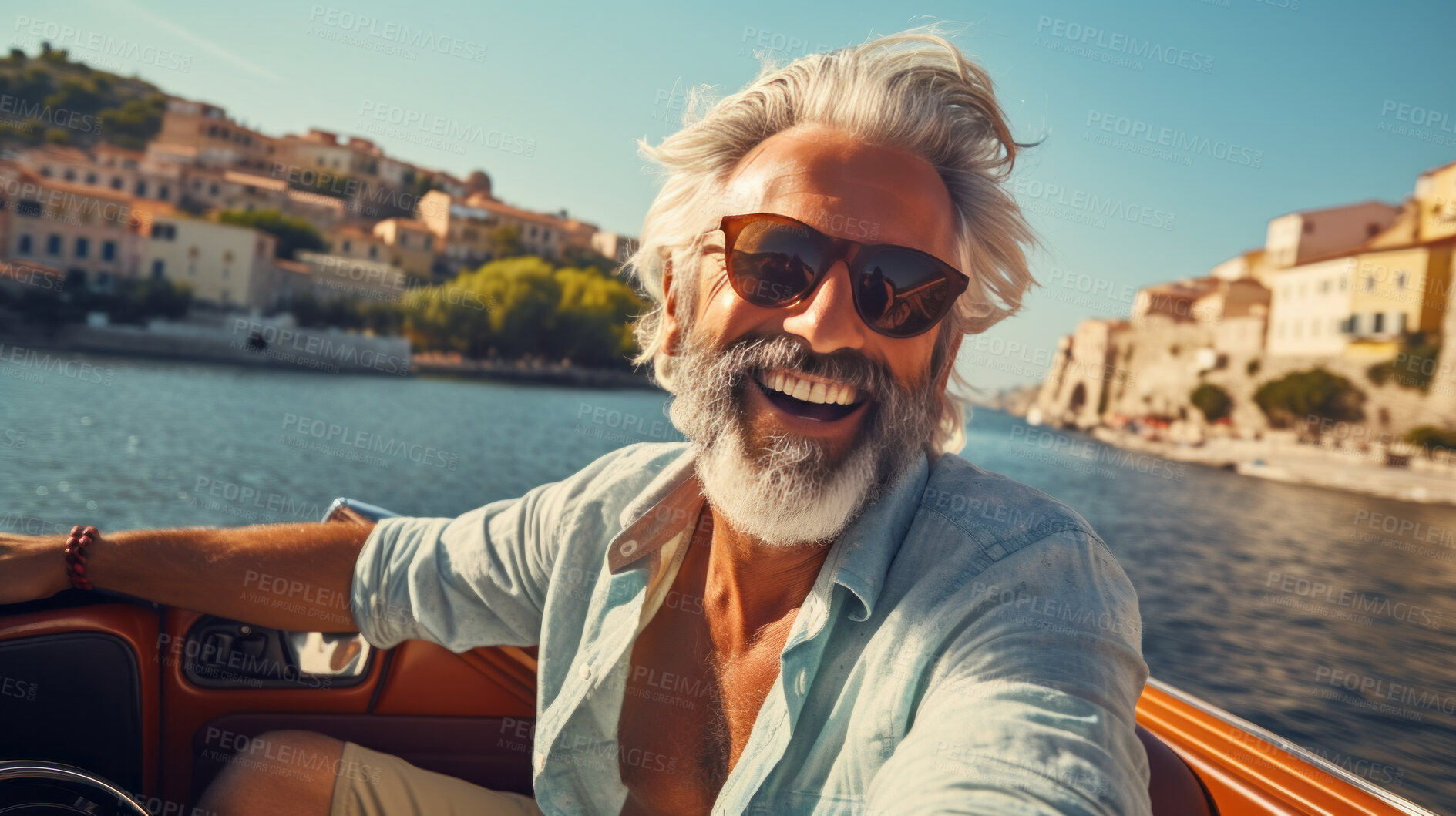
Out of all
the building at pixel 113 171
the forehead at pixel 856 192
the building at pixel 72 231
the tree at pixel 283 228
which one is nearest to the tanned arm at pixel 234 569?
the forehead at pixel 856 192

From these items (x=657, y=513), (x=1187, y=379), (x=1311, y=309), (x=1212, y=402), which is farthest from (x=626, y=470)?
(x=1187, y=379)

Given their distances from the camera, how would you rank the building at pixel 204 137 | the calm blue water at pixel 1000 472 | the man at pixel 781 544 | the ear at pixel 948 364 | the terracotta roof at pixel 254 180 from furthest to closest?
the building at pixel 204 137 → the terracotta roof at pixel 254 180 → the calm blue water at pixel 1000 472 → the ear at pixel 948 364 → the man at pixel 781 544

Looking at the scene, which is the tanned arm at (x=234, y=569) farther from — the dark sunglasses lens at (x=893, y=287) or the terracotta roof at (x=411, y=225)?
the terracotta roof at (x=411, y=225)

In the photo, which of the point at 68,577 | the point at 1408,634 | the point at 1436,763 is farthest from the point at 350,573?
the point at 1408,634

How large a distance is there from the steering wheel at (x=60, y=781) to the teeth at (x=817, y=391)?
3.74 ft

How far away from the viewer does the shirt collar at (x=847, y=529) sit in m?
1.07

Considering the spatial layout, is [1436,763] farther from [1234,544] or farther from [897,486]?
[1234,544]

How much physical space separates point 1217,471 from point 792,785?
134 feet

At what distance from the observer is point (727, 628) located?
1.34 meters

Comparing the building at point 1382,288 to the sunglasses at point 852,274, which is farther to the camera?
the building at point 1382,288

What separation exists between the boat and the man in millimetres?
140

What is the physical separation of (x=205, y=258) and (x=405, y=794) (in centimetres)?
4154

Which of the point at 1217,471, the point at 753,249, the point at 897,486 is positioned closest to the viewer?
the point at 897,486

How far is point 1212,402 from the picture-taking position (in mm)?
41656
